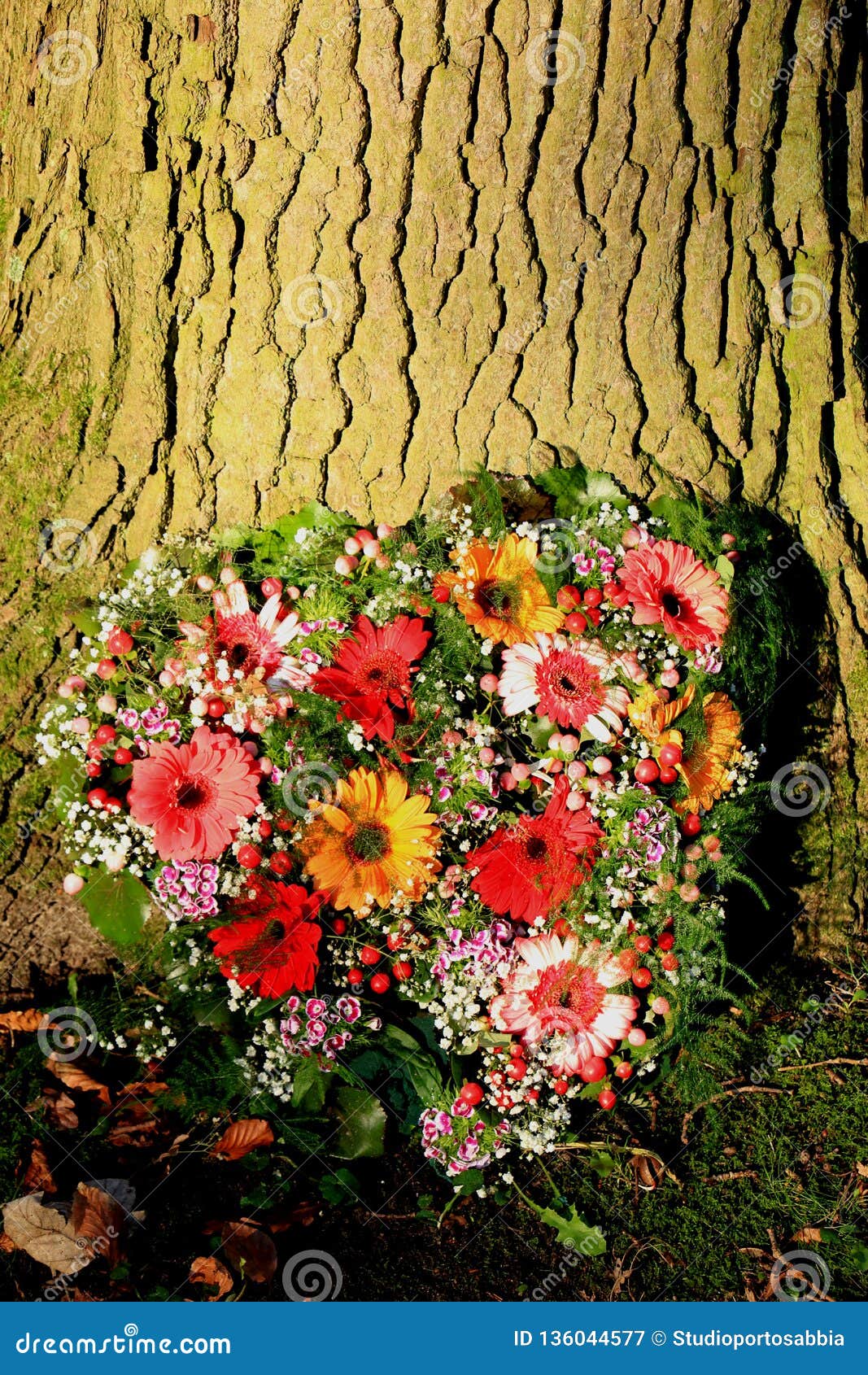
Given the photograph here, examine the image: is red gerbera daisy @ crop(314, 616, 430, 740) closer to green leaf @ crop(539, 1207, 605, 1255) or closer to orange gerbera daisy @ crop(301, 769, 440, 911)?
orange gerbera daisy @ crop(301, 769, 440, 911)

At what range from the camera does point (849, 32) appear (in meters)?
2.65

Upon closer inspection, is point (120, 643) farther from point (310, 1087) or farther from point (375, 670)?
point (310, 1087)

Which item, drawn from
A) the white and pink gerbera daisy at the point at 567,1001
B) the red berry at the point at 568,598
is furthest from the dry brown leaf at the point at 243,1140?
the red berry at the point at 568,598

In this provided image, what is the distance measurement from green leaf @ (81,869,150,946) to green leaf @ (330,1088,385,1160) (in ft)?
2.16

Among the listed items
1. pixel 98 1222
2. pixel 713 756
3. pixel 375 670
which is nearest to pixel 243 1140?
pixel 98 1222

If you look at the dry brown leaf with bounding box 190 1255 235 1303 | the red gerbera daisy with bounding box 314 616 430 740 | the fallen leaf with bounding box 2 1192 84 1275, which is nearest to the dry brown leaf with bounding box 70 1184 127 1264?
the fallen leaf with bounding box 2 1192 84 1275

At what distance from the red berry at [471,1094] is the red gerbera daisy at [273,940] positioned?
1.44 feet

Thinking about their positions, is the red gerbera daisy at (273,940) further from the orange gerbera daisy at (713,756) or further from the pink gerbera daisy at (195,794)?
the orange gerbera daisy at (713,756)

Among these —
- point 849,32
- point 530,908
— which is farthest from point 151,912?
point 849,32

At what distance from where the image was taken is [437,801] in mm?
2486

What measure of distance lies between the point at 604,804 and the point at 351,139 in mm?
1650

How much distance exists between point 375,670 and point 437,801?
352 mm

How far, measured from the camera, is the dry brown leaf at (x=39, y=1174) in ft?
7.85

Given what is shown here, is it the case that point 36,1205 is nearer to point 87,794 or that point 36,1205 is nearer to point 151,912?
point 151,912
